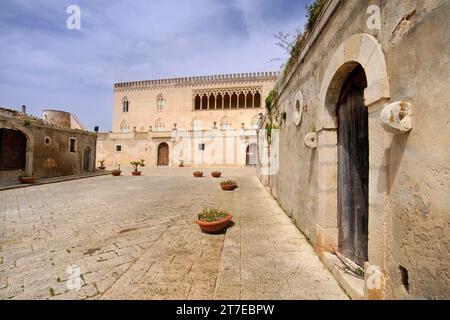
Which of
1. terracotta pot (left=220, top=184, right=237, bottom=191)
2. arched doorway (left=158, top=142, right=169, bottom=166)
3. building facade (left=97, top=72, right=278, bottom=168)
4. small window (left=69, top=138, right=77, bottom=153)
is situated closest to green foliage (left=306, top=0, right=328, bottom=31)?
terracotta pot (left=220, top=184, right=237, bottom=191)

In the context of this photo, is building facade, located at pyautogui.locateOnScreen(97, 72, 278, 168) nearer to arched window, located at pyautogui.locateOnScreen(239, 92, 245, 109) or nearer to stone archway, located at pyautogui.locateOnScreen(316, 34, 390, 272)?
arched window, located at pyautogui.locateOnScreen(239, 92, 245, 109)

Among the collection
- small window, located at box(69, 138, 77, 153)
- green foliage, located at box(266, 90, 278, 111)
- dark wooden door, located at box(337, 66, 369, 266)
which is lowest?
dark wooden door, located at box(337, 66, 369, 266)

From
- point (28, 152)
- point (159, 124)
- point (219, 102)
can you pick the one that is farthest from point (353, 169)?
point (159, 124)

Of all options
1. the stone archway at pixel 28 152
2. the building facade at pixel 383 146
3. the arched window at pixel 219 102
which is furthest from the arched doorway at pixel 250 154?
the building facade at pixel 383 146

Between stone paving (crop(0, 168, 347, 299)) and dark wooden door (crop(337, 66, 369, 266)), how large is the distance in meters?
0.54

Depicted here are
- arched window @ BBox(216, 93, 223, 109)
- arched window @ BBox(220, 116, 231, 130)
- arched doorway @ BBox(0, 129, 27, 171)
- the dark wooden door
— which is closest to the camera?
the dark wooden door

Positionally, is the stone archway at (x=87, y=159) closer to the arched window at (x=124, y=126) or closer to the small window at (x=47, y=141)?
the small window at (x=47, y=141)

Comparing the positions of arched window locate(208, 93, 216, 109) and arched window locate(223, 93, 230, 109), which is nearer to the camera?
arched window locate(223, 93, 230, 109)

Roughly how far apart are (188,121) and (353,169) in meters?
31.2

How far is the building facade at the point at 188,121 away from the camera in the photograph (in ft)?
81.4

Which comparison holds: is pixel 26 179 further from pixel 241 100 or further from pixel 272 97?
pixel 241 100

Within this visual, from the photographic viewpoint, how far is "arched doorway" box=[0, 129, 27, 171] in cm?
1194

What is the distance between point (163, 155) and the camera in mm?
26484
